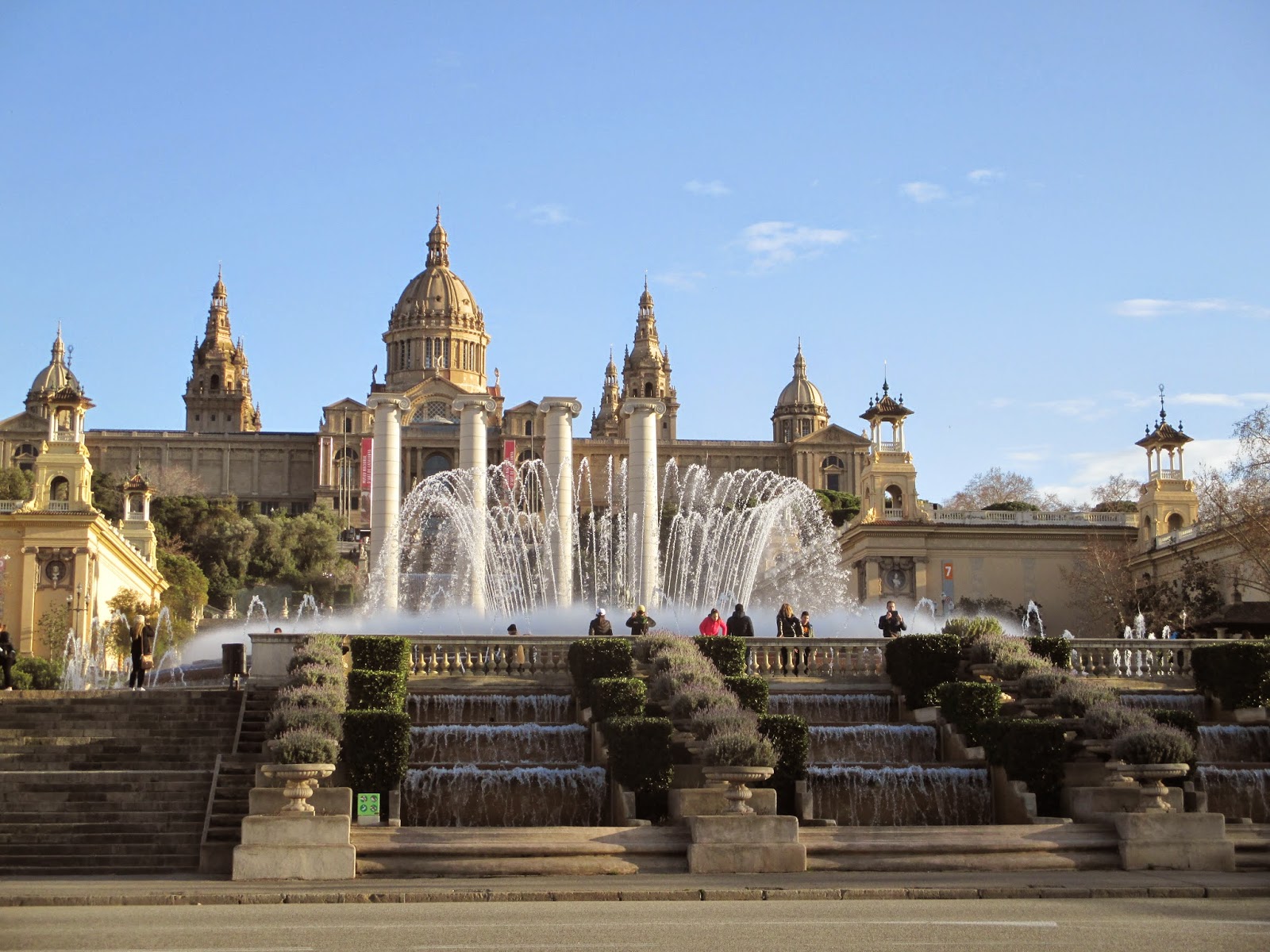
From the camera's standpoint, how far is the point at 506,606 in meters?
51.8

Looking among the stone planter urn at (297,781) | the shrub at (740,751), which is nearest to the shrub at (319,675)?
the stone planter urn at (297,781)

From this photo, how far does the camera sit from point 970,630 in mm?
32094

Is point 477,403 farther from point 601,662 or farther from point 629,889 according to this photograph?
point 629,889

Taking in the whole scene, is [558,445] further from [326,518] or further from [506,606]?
[326,518]

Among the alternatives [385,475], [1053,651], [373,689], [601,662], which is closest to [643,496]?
[385,475]

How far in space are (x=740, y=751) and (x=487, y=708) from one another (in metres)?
8.77

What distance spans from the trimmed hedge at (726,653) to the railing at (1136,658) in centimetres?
684

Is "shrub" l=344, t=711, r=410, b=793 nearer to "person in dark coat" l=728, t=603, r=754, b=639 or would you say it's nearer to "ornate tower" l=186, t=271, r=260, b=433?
"person in dark coat" l=728, t=603, r=754, b=639

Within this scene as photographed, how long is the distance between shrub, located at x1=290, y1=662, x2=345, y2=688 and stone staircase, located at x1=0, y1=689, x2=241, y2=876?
1359 millimetres

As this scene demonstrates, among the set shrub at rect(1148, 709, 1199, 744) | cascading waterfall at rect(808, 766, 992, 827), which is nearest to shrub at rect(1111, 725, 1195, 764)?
shrub at rect(1148, 709, 1199, 744)

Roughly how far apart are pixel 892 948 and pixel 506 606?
37.2 metres

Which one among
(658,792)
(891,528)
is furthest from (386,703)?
(891,528)

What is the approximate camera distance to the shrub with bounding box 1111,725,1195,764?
23578 millimetres

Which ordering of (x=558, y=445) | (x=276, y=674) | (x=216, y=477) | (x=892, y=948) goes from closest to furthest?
(x=892, y=948) → (x=276, y=674) → (x=558, y=445) → (x=216, y=477)
